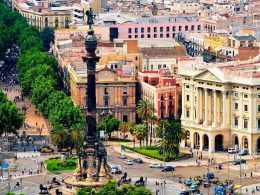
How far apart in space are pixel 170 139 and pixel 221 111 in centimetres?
1266

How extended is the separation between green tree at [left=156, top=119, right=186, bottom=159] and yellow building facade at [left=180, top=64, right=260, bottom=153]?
24.3 feet

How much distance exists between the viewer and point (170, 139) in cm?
16512

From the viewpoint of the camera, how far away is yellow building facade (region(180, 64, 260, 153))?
171375 millimetres

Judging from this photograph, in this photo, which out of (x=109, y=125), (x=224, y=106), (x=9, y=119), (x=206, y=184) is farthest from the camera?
(x=109, y=125)

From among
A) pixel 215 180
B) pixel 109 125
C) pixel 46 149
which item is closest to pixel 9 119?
pixel 46 149

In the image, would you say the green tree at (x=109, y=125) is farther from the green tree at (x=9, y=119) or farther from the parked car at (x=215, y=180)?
the parked car at (x=215, y=180)

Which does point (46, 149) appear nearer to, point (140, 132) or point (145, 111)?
point (140, 132)

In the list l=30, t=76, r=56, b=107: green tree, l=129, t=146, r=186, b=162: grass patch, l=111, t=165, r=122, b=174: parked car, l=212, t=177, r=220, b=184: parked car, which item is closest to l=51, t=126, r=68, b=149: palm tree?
l=129, t=146, r=186, b=162: grass patch

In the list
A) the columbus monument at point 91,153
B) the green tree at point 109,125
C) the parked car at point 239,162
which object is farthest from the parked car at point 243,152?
the columbus monument at point 91,153

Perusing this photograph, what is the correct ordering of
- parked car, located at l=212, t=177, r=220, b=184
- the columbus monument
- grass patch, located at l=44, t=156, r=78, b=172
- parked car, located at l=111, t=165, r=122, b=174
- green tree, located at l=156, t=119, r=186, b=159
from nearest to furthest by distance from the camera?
the columbus monument → parked car, located at l=212, t=177, r=220, b=184 → parked car, located at l=111, t=165, r=122, b=174 → grass patch, located at l=44, t=156, r=78, b=172 → green tree, located at l=156, t=119, r=186, b=159

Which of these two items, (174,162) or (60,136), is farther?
(60,136)

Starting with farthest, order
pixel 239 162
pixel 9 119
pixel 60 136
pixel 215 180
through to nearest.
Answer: pixel 9 119 < pixel 60 136 < pixel 239 162 < pixel 215 180

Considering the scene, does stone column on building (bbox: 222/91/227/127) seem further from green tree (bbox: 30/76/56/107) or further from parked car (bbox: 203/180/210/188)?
green tree (bbox: 30/76/56/107)

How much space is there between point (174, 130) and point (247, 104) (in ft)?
38.0
